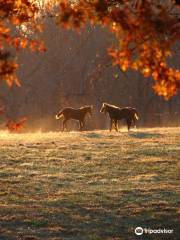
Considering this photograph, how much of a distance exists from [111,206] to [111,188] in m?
2.24

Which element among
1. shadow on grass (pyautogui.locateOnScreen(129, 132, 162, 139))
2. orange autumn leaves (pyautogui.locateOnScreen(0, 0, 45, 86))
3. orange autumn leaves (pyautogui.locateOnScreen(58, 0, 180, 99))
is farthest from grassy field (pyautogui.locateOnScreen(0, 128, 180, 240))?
orange autumn leaves (pyautogui.locateOnScreen(58, 0, 180, 99))

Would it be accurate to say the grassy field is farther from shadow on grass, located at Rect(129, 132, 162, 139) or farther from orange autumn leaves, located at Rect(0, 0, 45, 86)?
orange autumn leaves, located at Rect(0, 0, 45, 86)

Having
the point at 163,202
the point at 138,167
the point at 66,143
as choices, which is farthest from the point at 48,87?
the point at 163,202

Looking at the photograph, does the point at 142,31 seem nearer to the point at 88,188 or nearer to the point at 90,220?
the point at 90,220

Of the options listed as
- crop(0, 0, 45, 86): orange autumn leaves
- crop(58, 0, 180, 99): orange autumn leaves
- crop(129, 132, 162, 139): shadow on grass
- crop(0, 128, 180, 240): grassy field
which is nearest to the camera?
crop(58, 0, 180, 99): orange autumn leaves

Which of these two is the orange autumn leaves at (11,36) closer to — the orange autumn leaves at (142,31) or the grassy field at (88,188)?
the orange autumn leaves at (142,31)

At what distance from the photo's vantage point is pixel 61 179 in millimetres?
18797

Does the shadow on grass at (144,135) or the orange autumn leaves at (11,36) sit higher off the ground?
the shadow on grass at (144,135)

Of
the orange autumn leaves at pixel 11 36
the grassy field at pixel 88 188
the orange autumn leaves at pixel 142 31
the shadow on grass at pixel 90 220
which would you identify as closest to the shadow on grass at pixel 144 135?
the grassy field at pixel 88 188

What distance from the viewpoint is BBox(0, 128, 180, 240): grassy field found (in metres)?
13.2

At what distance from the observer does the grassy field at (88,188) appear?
521 inches

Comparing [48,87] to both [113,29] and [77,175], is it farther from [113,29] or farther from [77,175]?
[113,29]

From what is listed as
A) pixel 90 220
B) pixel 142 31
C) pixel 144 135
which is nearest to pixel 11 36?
pixel 142 31

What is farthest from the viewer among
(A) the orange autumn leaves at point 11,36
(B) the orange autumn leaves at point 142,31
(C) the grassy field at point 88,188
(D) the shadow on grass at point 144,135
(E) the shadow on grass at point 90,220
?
(D) the shadow on grass at point 144,135
